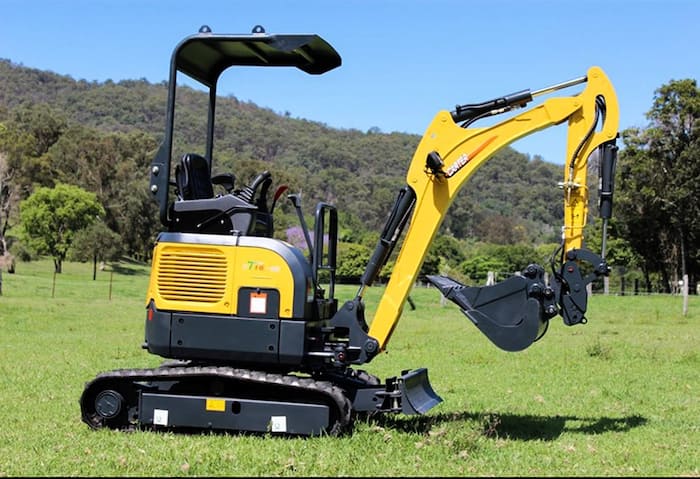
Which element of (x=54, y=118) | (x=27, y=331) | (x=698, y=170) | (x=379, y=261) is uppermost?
(x=54, y=118)

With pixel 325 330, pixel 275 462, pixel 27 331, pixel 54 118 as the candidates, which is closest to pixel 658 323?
pixel 27 331

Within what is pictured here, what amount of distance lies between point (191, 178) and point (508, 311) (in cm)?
344

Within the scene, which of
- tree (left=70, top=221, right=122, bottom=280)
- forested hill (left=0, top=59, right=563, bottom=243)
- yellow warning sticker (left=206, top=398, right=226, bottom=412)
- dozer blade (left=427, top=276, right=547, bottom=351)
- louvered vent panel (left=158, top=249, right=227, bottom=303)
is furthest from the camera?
forested hill (left=0, top=59, right=563, bottom=243)

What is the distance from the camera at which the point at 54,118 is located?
3563 inches

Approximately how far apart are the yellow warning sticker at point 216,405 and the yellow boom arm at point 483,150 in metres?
1.71

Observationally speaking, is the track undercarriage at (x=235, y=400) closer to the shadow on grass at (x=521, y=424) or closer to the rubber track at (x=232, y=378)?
the rubber track at (x=232, y=378)

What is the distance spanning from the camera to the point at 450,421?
8.64 m

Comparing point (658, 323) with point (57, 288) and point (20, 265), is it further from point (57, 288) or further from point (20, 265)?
point (20, 265)

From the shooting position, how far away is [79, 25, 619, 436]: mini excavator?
316 inches

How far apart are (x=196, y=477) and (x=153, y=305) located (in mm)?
2508

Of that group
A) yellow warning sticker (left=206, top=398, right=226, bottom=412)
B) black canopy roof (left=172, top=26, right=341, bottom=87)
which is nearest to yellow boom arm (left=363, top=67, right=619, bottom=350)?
black canopy roof (left=172, top=26, right=341, bottom=87)

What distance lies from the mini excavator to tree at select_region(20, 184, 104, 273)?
187 feet

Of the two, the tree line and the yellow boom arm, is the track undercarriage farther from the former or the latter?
the tree line

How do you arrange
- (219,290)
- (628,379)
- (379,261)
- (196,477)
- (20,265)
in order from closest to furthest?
(196,477) < (219,290) < (379,261) < (628,379) < (20,265)
